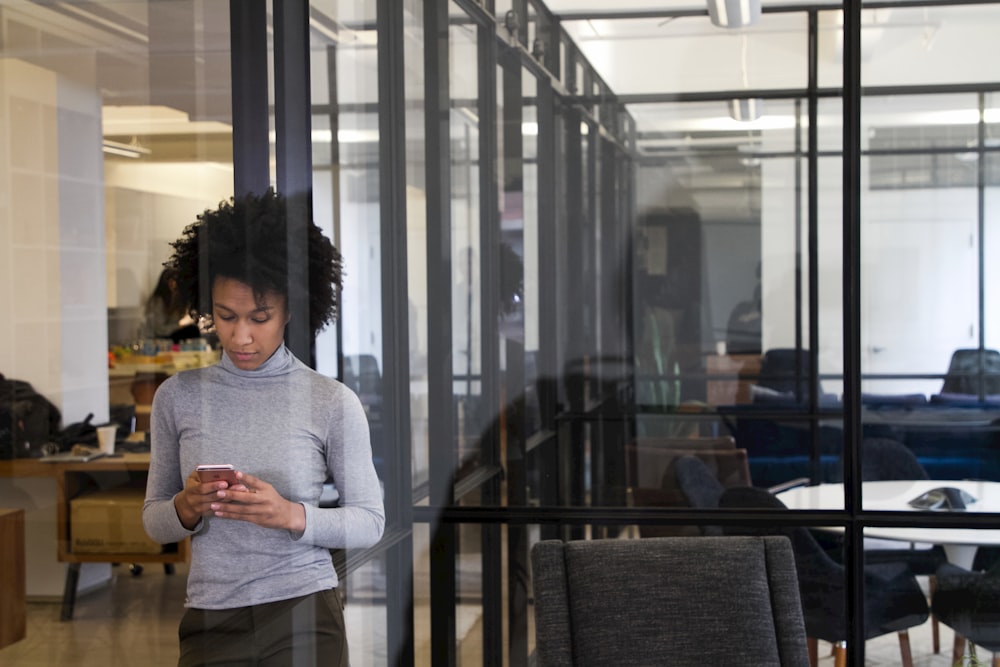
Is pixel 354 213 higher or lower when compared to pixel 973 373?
higher

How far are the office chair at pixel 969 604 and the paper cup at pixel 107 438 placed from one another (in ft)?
8.40

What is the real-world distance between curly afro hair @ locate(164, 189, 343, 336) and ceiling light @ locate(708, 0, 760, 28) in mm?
1530

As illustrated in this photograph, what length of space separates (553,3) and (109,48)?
1.77 m

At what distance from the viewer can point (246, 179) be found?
9.20 feet

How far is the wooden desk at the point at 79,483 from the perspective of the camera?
2332 millimetres

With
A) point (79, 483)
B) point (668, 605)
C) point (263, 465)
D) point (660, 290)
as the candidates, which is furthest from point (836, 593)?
point (79, 483)

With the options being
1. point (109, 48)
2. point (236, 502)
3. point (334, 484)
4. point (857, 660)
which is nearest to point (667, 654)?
point (334, 484)

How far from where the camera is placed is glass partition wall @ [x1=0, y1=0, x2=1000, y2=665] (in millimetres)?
3627

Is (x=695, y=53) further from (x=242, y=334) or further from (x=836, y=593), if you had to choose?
(x=242, y=334)

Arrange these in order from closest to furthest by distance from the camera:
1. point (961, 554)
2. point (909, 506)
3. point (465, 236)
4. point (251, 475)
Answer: point (251, 475) → point (909, 506) → point (961, 554) → point (465, 236)

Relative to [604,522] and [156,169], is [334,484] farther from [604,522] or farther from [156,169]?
[604,522]

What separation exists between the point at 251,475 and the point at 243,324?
1.07ft

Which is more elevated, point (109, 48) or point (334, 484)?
point (109, 48)

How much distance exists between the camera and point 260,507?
240 cm
